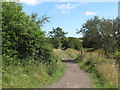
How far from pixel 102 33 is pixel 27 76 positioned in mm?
15216

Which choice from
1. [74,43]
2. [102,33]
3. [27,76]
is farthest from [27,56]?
[74,43]

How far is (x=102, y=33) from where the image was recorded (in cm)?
2291

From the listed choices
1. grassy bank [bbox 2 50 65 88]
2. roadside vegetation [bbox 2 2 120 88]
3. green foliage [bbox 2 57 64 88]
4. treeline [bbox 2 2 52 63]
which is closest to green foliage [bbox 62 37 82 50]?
roadside vegetation [bbox 2 2 120 88]

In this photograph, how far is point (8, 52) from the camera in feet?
34.1

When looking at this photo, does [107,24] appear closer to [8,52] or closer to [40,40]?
[40,40]

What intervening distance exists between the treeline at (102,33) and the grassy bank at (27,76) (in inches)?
435

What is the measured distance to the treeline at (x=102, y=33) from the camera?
70.0 feet

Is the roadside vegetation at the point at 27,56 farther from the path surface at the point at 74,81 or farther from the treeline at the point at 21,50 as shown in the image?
the path surface at the point at 74,81

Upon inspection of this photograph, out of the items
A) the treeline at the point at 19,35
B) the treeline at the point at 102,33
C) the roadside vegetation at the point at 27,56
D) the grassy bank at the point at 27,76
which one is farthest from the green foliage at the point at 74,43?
the grassy bank at the point at 27,76

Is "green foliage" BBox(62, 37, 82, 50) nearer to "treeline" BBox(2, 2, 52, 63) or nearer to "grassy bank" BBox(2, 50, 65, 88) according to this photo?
"treeline" BBox(2, 2, 52, 63)

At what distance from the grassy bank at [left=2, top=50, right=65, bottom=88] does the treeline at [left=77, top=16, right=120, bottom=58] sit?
36.2 feet

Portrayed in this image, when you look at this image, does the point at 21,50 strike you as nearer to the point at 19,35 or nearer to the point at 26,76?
the point at 19,35

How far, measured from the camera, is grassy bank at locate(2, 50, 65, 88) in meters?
8.32

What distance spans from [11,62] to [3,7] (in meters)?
2.99
